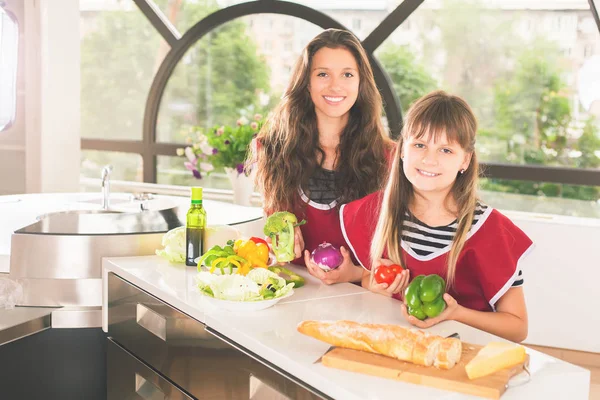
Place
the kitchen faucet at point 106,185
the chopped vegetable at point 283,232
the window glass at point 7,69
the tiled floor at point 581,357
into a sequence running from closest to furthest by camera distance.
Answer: the chopped vegetable at point 283,232
the kitchen faucet at point 106,185
the window glass at point 7,69
the tiled floor at point 581,357

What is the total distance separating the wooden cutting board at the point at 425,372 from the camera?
1268mm

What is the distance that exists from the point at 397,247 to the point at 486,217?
25 centimetres

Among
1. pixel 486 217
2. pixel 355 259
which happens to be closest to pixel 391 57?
pixel 355 259

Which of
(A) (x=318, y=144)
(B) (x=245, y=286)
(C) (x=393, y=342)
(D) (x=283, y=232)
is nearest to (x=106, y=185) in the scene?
(A) (x=318, y=144)

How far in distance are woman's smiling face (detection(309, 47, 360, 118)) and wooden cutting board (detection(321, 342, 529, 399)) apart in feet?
3.82

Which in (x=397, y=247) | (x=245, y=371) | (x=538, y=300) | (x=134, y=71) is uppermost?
(x=134, y=71)

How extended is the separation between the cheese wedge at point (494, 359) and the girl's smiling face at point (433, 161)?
25.0 inches

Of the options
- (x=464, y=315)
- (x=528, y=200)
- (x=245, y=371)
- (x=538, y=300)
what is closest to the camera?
(x=245, y=371)

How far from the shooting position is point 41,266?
2.32 m

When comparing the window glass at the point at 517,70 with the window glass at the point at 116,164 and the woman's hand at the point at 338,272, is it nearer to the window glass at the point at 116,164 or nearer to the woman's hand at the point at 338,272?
the window glass at the point at 116,164

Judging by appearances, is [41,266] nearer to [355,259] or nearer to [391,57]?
[355,259]

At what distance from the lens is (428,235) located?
203 cm

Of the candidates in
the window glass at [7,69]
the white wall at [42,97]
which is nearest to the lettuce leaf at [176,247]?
the window glass at [7,69]

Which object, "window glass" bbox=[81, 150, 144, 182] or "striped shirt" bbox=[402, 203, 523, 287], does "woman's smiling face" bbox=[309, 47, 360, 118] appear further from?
"window glass" bbox=[81, 150, 144, 182]
